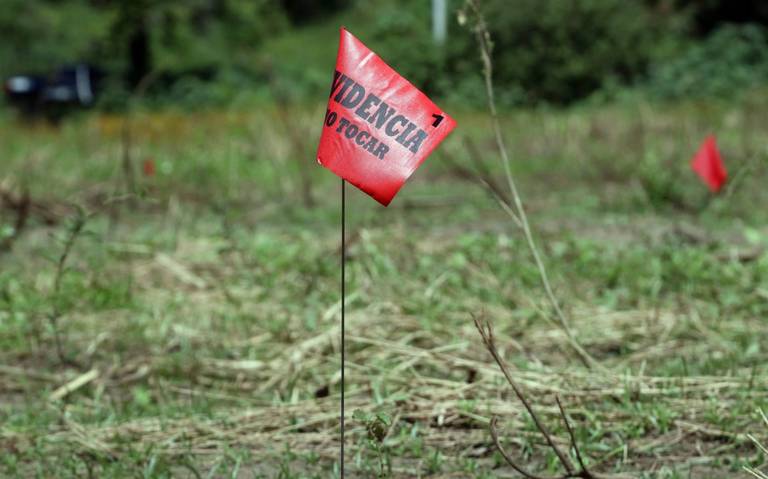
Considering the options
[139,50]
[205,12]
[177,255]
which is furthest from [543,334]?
[205,12]

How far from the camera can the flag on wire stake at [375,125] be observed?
6.07ft

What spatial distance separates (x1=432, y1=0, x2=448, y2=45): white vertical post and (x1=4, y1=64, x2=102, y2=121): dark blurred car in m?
6.88

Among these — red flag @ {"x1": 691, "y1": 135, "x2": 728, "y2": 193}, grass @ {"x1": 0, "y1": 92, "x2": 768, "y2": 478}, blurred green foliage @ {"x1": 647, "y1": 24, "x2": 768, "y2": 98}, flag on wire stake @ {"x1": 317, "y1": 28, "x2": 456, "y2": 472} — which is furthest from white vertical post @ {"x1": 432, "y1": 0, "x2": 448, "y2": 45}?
flag on wire stake @ {"x1": 317, "y1": 28, "x2": 456, "y2": 472}

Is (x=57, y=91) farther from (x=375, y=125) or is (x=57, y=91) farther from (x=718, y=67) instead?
(x=375, y=125)

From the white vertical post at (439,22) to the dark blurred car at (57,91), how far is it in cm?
688

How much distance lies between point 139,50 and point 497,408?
21160 mm

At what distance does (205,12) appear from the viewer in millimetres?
28391

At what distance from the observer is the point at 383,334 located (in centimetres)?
333

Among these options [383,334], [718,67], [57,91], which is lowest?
[383,334]

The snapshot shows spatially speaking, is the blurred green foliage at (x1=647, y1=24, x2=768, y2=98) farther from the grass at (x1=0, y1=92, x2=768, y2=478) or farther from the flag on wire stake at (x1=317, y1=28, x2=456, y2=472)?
the flag on wire stake at (x1=317, y1=28, x2=456, y2=472)

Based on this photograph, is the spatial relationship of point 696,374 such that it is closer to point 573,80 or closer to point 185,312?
point 185,312

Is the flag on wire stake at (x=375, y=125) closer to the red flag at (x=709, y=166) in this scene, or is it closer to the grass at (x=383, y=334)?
the grass at (x=383, y=334)

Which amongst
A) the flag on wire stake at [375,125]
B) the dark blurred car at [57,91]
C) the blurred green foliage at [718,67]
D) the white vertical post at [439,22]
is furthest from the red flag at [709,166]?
the dark blurred car at [57,91]

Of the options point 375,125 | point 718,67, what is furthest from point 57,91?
point 375,125
